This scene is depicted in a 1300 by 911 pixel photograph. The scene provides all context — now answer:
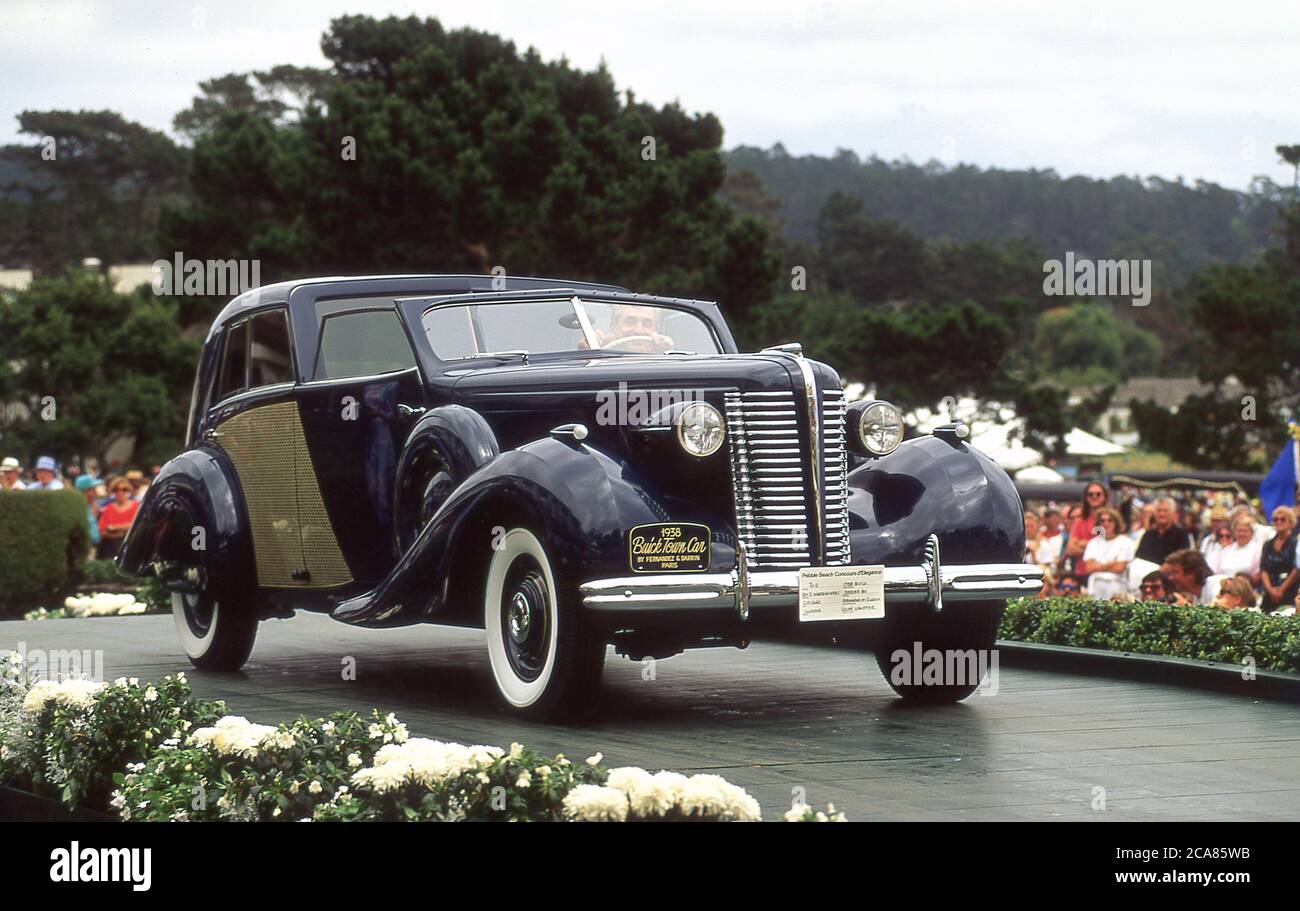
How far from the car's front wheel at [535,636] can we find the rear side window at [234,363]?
3.29 meters

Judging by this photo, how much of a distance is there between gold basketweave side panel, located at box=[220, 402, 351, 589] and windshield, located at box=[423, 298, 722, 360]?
3.78ft

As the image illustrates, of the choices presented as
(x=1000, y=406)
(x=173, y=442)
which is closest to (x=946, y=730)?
(x=173, y=442)

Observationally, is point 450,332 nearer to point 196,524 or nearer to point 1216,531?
point 196,524

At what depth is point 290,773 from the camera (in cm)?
607

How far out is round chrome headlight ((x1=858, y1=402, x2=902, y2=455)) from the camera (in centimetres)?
917

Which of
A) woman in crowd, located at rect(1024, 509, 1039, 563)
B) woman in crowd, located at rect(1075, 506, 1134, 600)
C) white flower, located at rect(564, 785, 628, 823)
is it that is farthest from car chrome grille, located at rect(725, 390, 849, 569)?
woman in crowd, located at rect(1024, 509, 1039, 563)

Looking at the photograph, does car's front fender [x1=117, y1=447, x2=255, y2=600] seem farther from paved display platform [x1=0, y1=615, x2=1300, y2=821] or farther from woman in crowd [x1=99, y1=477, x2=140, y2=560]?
woman in crowd [x1=99, y1=477, x2=140, y2=560]

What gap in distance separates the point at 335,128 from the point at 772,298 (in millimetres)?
10014

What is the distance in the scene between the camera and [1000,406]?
55.7 meters

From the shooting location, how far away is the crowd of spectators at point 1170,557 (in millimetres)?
13641

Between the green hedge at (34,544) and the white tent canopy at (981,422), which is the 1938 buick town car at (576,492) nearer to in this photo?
the green hedge at (34,544)

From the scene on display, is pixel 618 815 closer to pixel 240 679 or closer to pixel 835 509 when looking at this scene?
pixel 835 509

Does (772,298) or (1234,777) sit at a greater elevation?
(772,298)

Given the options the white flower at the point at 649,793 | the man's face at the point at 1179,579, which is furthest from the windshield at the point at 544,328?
the man's face at the point at 1179,579
